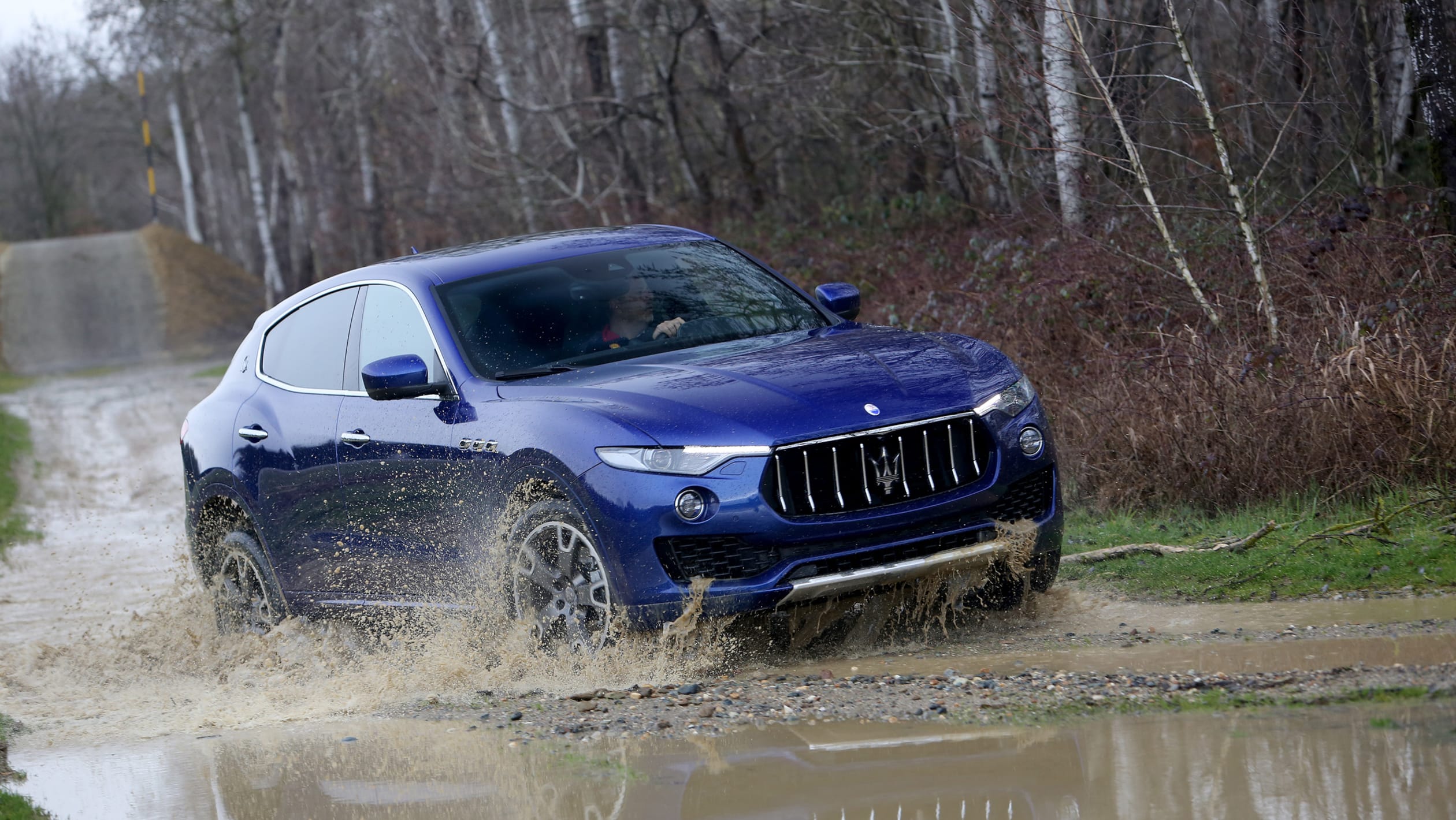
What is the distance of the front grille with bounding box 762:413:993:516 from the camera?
18.4ft

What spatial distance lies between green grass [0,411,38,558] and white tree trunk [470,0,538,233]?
26.1 feet

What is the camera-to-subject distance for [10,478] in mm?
17703

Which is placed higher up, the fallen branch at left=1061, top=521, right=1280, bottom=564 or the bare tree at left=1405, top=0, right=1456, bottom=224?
the bare tree at left=1405, top=0, right=1456, bottom=224

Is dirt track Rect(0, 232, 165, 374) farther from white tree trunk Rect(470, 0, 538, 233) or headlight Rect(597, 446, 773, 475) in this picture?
headlight Rect(597, 446, 773, 475)

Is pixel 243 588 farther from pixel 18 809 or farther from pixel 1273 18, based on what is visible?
pixel 1273 18

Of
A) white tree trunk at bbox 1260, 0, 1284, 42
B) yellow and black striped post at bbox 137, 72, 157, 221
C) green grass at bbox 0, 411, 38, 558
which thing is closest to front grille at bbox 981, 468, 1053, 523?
white tree trunk at bbox 1260, 0, 1284, 42

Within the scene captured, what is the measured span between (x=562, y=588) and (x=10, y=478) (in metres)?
13.7

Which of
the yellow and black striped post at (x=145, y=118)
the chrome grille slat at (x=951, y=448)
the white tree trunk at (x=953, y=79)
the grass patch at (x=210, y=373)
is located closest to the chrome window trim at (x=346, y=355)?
the chrome grille slat at (x=951, y=448)

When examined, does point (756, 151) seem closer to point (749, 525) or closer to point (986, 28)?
point (986, 28)

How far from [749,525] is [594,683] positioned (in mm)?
846

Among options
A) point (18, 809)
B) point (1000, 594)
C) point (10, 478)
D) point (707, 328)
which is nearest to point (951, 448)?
point (1000, 594)

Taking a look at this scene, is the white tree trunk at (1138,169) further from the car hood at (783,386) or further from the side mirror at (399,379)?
the side mirror at (399,379)

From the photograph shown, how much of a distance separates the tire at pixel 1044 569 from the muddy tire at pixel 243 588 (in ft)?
11.5

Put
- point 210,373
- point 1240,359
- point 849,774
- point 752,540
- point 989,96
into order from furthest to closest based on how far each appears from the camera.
Result: point 210,373 → point 989,96 → point 1240,359 → point 752,540 → point 849,774
